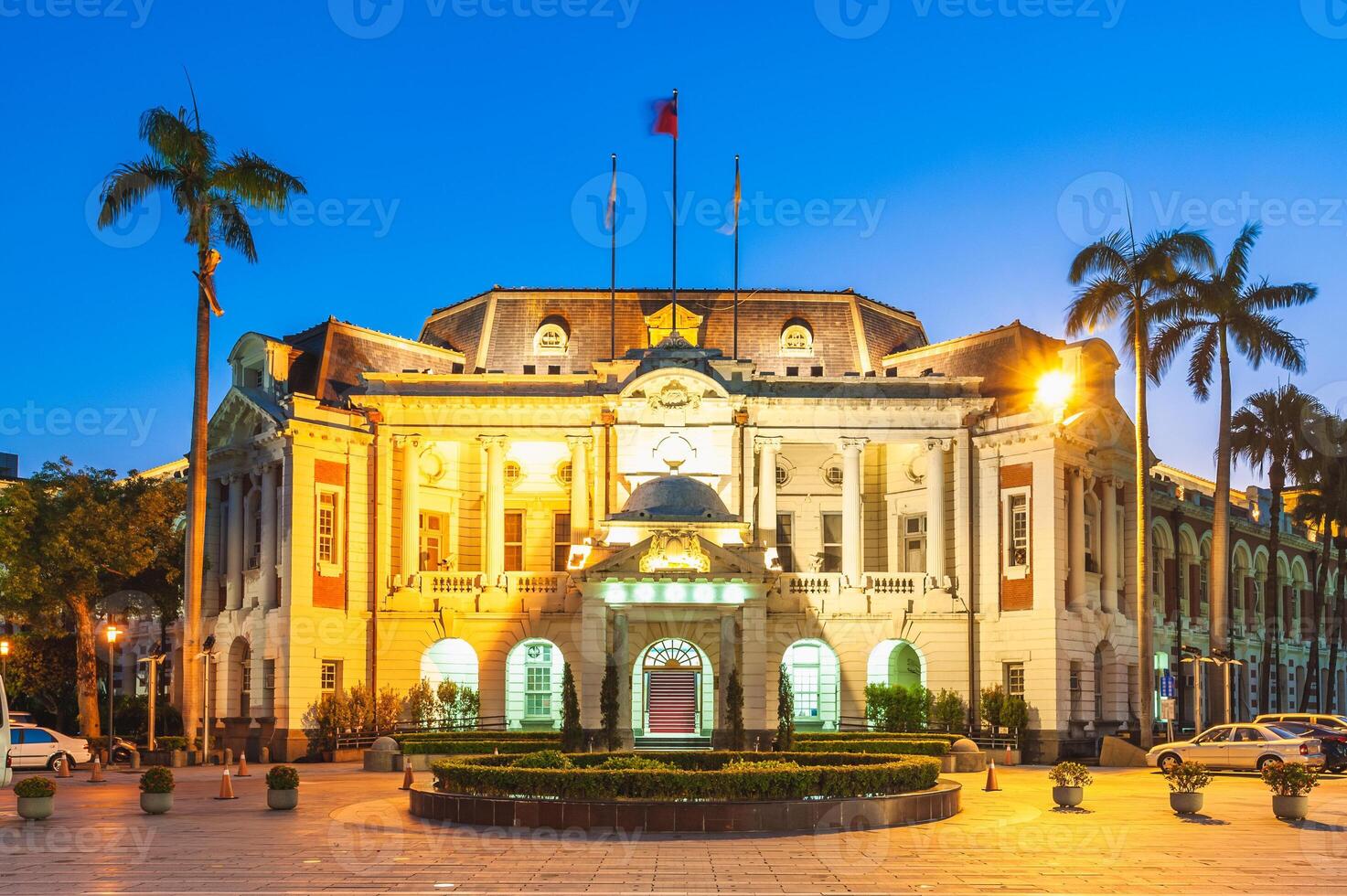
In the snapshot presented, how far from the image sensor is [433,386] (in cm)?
5809

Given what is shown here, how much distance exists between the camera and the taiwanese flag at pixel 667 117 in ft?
187

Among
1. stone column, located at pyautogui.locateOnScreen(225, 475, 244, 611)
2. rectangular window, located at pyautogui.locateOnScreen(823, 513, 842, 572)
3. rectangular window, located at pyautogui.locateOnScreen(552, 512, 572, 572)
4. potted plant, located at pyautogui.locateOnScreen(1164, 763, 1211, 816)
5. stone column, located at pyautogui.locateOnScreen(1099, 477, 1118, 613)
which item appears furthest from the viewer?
rectangular window, located at pyautogui.locateOnScreen(552, 512, 572, 572)

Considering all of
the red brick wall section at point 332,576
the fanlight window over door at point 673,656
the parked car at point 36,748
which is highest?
the red brick wall section at point 332,576

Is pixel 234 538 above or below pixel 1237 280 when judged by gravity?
below

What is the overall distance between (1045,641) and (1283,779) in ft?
85.4

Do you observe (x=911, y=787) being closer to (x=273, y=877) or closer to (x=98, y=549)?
(x=273, y=877)

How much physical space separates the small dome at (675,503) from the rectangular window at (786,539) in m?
6.04

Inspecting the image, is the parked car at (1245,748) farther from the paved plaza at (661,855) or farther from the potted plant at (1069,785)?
the potted plant at (1069,785)

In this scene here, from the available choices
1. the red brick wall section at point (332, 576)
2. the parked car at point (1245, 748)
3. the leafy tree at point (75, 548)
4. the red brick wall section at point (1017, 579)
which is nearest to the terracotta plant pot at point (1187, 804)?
the parked car at point (1245, 748)

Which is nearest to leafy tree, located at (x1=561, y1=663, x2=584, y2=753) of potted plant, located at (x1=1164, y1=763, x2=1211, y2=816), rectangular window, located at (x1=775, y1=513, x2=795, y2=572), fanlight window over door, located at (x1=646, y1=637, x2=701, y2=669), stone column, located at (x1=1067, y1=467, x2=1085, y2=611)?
fanlight window over door, located at (x1=646, y1=637, x2=701, y2=669)

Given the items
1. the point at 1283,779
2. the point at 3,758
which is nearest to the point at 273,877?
the point at 3,758

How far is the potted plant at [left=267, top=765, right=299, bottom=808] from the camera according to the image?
99.6ft

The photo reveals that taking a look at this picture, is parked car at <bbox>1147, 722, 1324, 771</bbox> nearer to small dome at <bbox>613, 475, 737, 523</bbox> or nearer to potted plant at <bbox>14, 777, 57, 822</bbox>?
small dome at <bbox>613, 475, 737, 523</bbox>

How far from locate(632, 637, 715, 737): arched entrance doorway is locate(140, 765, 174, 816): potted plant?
1060 inches
